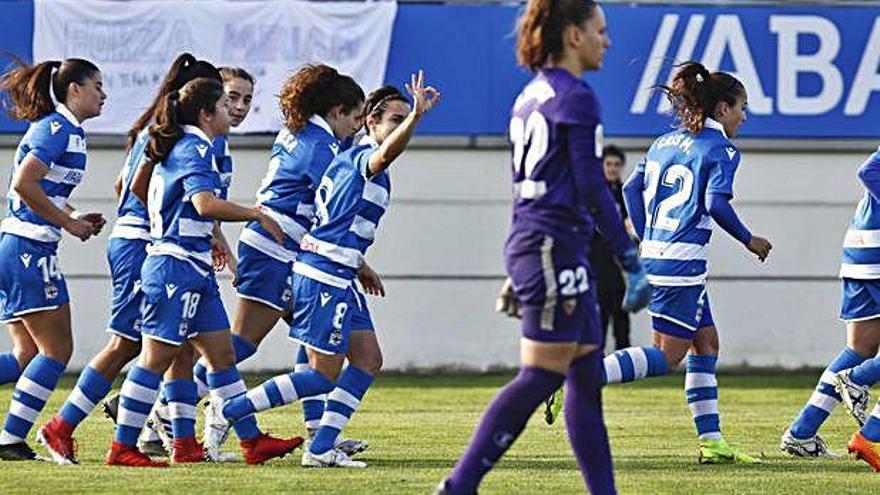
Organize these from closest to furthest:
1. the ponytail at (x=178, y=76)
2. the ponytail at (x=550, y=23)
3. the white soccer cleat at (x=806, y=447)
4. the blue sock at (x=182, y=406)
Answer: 1. the ponytail at (x=550, y=23)
2. the blue sock at (x=182, y=406)
3. the ponytail at (x=178, y=76)
4. the white soccer cleat at (x=806, y=447)

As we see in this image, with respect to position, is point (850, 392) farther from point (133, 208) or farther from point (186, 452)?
point (133, 208)

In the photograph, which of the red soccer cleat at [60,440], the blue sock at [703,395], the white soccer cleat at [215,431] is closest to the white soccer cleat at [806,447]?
the blue sock at [703,395]

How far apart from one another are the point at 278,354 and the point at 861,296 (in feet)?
26.8

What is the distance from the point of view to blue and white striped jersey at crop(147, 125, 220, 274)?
9.38 meters

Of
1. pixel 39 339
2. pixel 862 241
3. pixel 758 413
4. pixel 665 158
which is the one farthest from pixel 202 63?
pixel 758 413

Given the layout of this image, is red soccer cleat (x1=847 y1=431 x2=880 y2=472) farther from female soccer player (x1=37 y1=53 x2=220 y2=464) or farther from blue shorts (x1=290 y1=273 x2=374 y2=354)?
female soccer player (x1=37 y1=53 x2=220 y2=464)

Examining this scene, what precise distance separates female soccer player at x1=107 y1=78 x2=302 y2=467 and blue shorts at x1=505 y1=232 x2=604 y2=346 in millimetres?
2355

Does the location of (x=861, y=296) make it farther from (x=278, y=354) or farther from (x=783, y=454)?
(x=278, y=354)

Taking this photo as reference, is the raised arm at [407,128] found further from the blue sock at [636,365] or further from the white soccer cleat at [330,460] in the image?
the blue sock at [636,365]

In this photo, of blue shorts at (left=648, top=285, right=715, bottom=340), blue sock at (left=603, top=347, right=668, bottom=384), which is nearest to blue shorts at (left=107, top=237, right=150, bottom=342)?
blue sock at (left=603, top=347, right=668, bottom=384)

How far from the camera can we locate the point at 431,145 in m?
17.8

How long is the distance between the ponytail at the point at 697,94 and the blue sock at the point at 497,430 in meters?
3.45

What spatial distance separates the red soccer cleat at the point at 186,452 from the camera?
32.6 feet

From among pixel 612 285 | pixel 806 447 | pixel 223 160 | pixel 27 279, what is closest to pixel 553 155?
pixel 223 160
